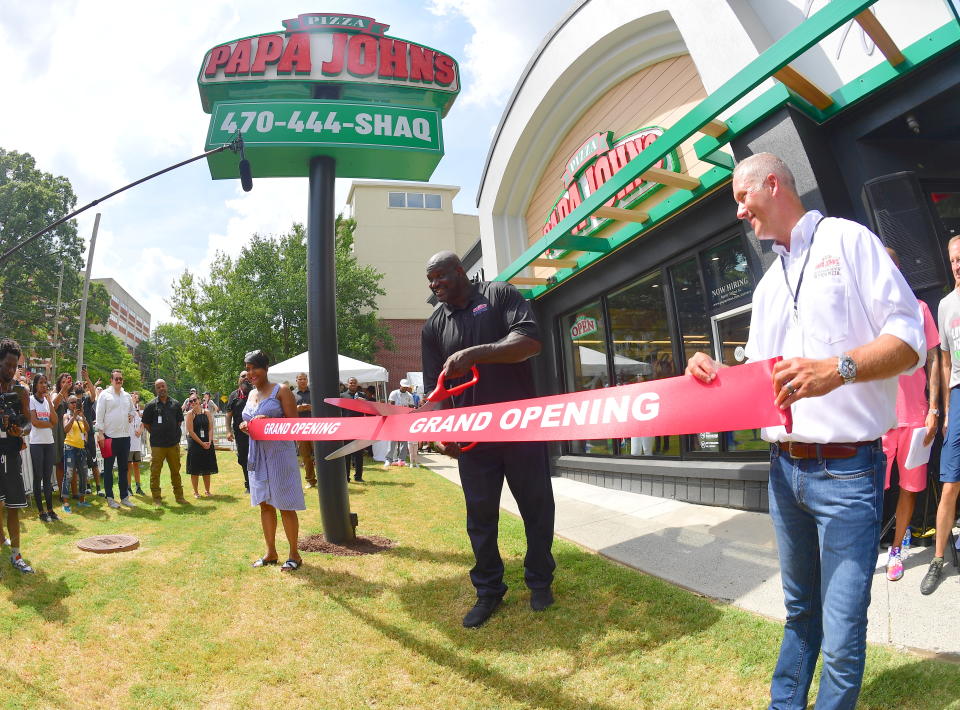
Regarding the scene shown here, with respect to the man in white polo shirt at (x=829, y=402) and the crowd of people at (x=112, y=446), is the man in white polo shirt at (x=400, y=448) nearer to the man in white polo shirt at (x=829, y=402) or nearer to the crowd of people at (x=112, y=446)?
the crowd of people at (x=112, y=446)

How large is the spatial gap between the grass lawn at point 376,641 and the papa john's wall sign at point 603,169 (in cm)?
484

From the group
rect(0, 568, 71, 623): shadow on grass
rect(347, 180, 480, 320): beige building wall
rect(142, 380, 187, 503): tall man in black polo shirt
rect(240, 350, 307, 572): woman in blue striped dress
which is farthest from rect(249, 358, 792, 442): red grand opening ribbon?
rect(347, 180, 480, 320): beige building wall

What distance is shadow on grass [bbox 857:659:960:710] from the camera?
7.00ft

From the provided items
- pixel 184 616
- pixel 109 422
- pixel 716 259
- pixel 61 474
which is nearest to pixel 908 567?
pixel 716 259

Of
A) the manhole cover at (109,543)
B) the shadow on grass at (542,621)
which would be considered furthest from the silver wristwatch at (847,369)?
the manhole cover at (109,543)

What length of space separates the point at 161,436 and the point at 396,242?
1067 inches

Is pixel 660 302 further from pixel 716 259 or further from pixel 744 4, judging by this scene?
pixel 744 4

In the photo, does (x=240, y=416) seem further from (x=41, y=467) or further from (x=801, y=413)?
(x=801, y=413)

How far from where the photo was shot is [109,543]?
5641 millimetres

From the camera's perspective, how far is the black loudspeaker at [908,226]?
13.3 feet

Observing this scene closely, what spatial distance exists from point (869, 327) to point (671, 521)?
4.44m

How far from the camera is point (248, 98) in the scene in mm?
5969

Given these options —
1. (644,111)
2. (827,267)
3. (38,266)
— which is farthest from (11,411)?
(38,266)

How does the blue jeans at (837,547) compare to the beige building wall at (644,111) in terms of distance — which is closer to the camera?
the blue jeans at (837,547)
